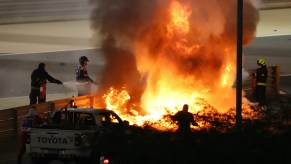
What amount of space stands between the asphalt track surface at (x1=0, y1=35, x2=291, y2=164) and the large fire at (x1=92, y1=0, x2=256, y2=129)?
4921 mm

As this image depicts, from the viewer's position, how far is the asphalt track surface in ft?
93.2

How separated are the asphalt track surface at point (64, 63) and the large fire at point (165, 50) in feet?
16.1

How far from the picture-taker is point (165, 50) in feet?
68.5

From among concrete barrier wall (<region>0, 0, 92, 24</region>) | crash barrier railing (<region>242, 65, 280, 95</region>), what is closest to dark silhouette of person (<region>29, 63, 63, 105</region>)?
crash barrier railing (<region>242, 65, 280, 95</region>)

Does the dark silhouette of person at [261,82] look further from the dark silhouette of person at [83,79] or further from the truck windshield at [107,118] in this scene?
the truck windshield at [107,118]

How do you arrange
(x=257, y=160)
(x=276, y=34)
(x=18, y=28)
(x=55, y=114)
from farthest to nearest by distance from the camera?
(x=18, y=28) → (x=276, y=34) → (x=55, y=114) → (x=257, y=160)

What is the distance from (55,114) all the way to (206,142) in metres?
6.53

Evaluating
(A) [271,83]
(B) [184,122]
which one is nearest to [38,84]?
(A) [271,83]

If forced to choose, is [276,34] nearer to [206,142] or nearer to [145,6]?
[145,6]

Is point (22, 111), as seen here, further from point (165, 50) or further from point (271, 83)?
point (271, 83)

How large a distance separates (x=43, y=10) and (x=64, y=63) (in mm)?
14964

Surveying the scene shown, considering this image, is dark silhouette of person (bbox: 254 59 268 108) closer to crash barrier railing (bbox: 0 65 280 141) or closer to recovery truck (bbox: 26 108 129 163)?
crash barrier railing (bbox: 0 65 280 141)

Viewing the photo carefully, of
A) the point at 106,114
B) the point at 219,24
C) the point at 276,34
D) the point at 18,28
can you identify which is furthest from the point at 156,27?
the point at 18,28

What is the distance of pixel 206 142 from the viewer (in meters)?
10.3
